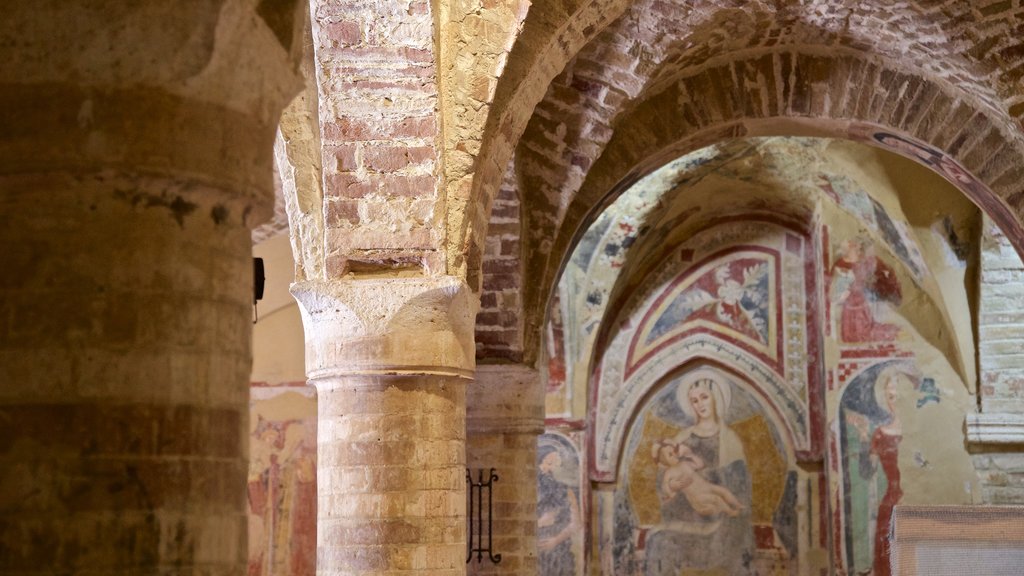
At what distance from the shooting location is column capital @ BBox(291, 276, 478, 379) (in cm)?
586

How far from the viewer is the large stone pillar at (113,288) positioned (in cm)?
226

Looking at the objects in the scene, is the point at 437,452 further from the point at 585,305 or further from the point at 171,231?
the point at 585,305

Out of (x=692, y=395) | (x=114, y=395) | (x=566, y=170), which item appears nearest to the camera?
(x=114, y=395)

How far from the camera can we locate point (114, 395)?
7.58 ft

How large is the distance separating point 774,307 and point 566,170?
5.16m

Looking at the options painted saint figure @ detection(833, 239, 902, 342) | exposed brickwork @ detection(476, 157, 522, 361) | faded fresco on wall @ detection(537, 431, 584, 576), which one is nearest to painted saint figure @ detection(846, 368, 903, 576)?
painted saint figure @ detection(833, 239, 902, 342)

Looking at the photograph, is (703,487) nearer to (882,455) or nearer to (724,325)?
(724,325)

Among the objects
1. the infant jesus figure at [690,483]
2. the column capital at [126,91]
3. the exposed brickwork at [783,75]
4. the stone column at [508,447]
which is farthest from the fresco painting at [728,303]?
the column capital at [126,91]

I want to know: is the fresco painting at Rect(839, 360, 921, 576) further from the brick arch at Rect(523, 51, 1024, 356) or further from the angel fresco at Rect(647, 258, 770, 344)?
the brick arch at Rect(523, 51, 1024, 356)

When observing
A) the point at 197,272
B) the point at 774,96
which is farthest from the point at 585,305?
the point at 197,272

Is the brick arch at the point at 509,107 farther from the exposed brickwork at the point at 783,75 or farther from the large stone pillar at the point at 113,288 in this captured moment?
the large stone pillar at the point at 113,288

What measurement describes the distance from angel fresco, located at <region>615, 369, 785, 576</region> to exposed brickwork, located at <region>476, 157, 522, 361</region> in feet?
16.0

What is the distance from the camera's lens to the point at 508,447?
8.45 m

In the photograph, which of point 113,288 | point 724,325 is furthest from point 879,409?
point 113,288
